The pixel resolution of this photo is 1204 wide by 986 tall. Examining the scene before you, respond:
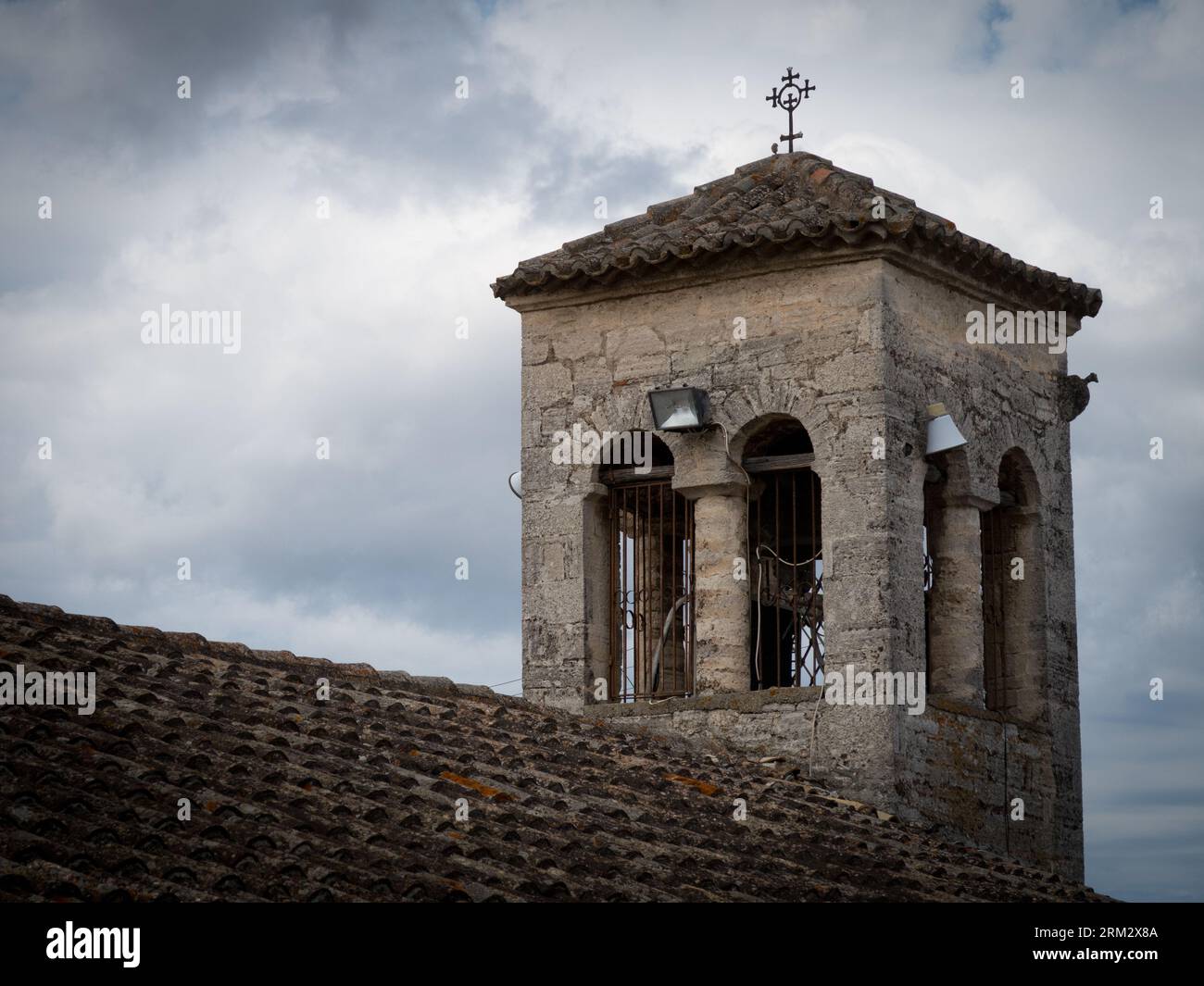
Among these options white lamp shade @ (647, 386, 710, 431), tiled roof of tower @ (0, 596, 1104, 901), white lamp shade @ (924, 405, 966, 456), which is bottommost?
tiled roof of tower @ (0, 596, 1104, 901)

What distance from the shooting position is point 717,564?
1253 cm

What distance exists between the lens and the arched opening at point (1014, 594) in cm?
1321

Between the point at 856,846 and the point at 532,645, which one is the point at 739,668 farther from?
the point at 856,846

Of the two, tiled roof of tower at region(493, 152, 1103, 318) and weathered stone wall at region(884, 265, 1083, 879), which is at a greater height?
tiled roof of tower at region(493, 152, 1103, 318)

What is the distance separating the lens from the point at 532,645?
1299cm

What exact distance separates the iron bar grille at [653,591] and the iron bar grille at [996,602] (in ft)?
6.64

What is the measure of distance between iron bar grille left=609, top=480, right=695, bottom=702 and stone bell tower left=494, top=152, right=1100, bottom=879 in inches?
0.8

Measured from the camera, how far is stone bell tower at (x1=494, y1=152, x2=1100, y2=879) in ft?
39.5

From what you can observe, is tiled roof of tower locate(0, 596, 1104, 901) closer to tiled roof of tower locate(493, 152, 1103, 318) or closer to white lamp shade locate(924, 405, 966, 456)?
white lamp shade locate(924, 405, 966, 456)

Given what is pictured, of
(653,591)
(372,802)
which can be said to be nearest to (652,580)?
(653,591)

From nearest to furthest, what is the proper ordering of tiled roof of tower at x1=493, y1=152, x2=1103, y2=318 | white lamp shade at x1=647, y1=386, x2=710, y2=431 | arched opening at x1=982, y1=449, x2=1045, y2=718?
tiled roof of tower at x1=493, y1=152, x2=1103, y2=318
white lamp shade at x1=647, y1=386, x2=710, y2=431
arched opening at x1=982, y1=449, x2=1045, y2=718

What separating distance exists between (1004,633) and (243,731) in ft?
20.6

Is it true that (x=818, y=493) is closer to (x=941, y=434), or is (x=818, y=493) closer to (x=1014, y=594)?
(x=941, y=434)

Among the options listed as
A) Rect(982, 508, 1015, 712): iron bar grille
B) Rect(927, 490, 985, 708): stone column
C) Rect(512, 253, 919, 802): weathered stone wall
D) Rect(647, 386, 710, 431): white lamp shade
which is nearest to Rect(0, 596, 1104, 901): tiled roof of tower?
Rect(512, 253, 919, 802): weathered stone wall
